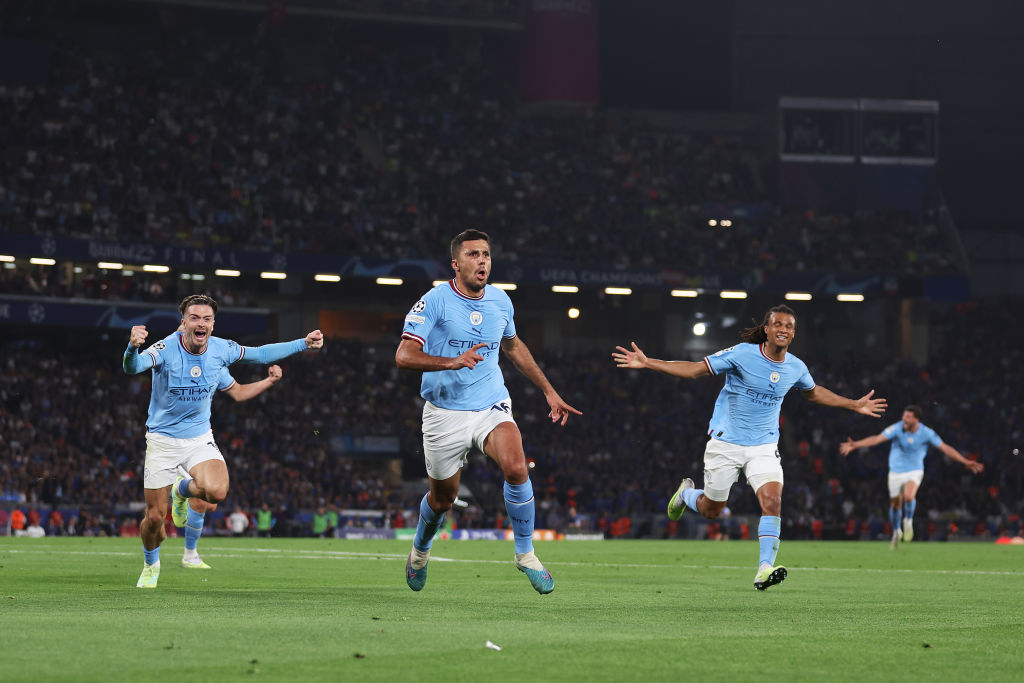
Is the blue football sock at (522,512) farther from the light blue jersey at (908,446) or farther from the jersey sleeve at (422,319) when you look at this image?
the light blue jersey at (908,446)

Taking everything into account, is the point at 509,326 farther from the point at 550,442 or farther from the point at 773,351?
the point at 550,442

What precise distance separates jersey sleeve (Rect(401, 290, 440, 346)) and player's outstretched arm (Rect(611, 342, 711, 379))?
7.14 feet

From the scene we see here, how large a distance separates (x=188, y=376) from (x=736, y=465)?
19.4 feet

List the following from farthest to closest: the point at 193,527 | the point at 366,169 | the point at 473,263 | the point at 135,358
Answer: the point at 366,169, the point at 193,527, the point at 135,358, the point at 473,263

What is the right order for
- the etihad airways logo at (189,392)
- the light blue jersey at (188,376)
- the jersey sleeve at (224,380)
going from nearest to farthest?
the light blue jersey at (188,376), the etihad airways logo at (189,392), the jersey sleeve at (224,380)

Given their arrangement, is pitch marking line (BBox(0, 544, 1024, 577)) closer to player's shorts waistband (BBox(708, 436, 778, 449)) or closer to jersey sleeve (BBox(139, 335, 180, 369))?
player's shorts waistband (BBox(708, 436, 778, 449))

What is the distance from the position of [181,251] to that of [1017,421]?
30.7 metres

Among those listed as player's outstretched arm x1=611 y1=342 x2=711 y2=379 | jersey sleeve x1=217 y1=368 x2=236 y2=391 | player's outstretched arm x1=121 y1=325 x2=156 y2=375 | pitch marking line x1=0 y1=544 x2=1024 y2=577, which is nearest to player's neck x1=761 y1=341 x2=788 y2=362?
player's outstretched arm x1=611 y1=342 x2=711 y2=379

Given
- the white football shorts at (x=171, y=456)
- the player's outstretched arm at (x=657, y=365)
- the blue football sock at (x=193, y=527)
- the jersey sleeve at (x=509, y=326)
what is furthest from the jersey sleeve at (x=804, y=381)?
the blue football sock at (x=193, y=527)

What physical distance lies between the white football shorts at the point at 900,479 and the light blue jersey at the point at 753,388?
14.8m

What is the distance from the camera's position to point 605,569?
62.2ft

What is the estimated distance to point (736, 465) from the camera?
603 inches

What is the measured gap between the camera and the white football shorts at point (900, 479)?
29344 millimetres

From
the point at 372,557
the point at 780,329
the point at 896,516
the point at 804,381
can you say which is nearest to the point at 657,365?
the point at 780,329
